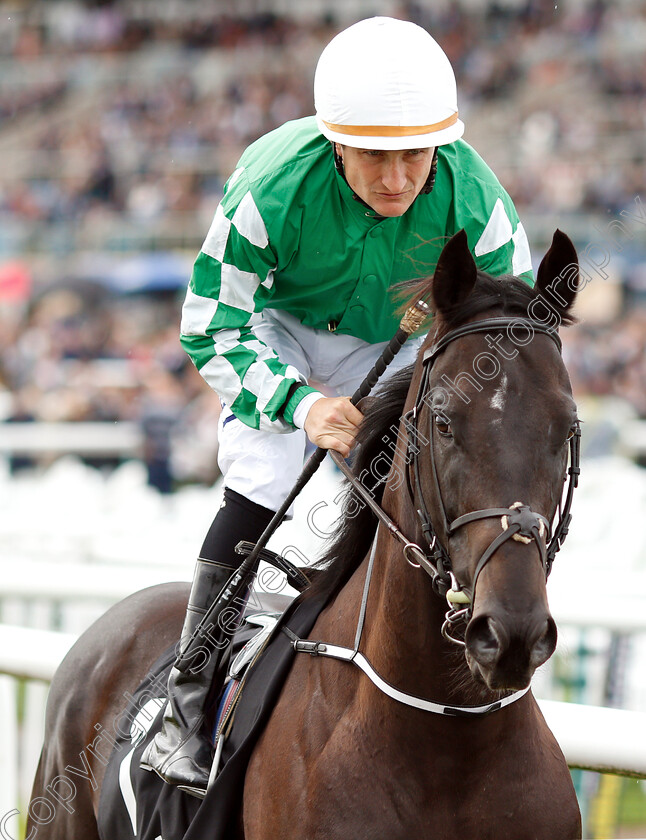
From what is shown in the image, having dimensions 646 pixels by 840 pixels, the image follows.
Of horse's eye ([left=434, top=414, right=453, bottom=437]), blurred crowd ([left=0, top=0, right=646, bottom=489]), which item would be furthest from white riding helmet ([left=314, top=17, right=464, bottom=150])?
blurred crowd ([left=0, top=0, right=646, bottom=489])

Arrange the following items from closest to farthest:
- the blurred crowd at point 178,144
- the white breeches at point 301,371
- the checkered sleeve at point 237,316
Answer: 1. the checkered sleeve at point 237,316
2. the white breeches at point 301,371
3. the blurred crowd at point 178,144

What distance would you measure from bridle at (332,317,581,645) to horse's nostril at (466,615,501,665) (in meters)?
0.08

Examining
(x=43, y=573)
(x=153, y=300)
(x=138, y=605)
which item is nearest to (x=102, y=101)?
(x=153, y=300)

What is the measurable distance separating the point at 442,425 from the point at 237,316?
38.2 inches

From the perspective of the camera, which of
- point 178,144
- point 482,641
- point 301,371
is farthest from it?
point 178,144

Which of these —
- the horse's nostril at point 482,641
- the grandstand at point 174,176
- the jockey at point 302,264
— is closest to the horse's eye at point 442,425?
the horse's nostril at point 482,641

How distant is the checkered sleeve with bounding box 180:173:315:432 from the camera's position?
116 inches

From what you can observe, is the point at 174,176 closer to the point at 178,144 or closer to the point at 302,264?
the point at 178,144

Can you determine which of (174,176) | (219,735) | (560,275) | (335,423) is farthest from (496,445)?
(174,176)

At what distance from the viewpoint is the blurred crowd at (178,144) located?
14438 mm

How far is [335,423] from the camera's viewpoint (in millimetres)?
2760

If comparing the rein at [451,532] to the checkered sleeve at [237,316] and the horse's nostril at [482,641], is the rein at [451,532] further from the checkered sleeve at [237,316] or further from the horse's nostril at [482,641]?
the checkered sleeve at [237,316]

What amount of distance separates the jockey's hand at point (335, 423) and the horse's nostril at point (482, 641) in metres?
0.80

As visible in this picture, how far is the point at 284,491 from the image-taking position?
10.2ft
